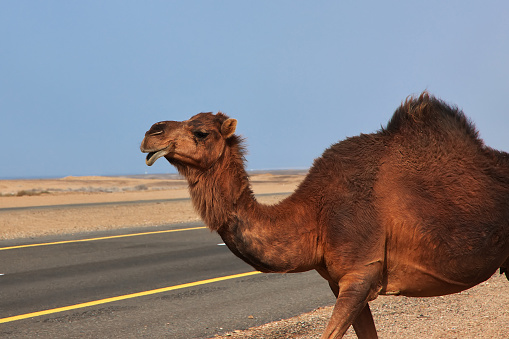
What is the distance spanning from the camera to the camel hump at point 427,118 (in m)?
4.50

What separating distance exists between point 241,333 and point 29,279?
17.0 feet

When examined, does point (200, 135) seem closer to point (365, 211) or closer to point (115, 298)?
point (365, 211)

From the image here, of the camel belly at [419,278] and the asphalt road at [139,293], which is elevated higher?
the camel belly at [419,278]

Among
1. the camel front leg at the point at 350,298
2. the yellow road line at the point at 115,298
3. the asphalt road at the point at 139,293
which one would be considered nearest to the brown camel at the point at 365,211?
the camel front leg at the point at 350,298

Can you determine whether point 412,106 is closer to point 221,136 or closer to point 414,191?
point 414,191

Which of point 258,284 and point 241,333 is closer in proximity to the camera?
point 241,333

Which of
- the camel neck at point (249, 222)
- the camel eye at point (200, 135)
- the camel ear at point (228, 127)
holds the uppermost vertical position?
the camel ear at point (228, 127)

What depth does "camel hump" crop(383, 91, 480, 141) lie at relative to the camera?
4.50 meters

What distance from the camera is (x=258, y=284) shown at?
9.69 meters

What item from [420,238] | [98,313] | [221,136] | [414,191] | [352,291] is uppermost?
[221,136]

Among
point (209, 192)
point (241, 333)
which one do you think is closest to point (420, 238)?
point (209, 192)

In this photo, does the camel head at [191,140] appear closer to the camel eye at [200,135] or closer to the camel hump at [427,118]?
the camel eye at [200,135]

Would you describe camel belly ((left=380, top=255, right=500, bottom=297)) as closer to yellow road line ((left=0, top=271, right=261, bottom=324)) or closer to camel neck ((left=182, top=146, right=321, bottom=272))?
camel neck ((left=182, top=146, right=321, bottom=272))

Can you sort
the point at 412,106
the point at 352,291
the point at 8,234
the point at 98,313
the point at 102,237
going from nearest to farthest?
the point at 352,291 < the point at 412,106 < the point at 98,313 < the point at 102,237 < the point at 8,234
